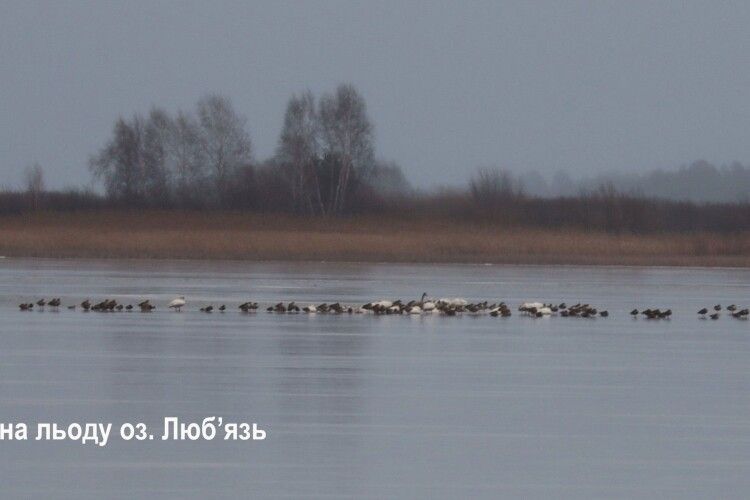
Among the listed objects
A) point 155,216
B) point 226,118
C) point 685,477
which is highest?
point 226,118

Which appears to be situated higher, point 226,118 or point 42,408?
point 226,118

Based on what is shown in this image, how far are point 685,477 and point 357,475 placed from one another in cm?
159

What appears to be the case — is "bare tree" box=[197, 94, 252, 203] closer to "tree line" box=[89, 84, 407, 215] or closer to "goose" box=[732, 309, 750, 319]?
"tree line" box=[89, 84, 407, 215]

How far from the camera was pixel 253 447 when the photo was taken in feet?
24.1

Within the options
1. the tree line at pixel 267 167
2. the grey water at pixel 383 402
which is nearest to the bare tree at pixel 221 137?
the tree line at pixel 267 167

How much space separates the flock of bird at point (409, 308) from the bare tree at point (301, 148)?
32204 mm

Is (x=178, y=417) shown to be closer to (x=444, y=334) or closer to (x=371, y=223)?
(x=444, y=334)

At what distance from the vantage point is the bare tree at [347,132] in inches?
1962

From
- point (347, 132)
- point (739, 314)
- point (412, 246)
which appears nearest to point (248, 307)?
point (739, 314)

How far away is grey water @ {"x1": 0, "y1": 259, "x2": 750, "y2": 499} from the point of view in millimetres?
6660

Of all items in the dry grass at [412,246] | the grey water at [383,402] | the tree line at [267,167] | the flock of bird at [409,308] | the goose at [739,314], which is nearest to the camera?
the grey water at [383,402]

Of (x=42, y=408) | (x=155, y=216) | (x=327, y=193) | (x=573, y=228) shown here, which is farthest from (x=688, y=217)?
(x=42, y=408)

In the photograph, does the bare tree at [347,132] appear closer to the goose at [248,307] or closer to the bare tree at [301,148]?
the bare tree at [301,148]

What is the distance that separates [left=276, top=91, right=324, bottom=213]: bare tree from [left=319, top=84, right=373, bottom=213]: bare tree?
0.45m
